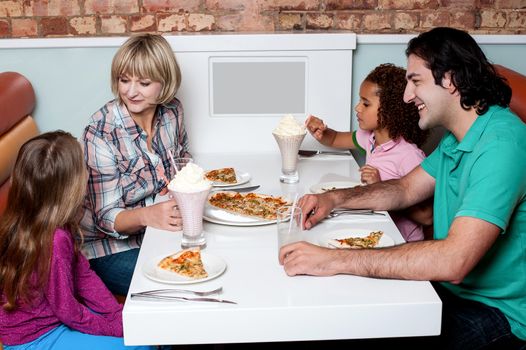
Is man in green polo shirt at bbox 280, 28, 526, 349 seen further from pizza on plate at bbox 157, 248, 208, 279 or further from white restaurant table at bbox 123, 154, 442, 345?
pizza on plate at bbox 157, 248, 208, 279

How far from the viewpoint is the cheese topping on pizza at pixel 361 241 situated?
1738 millimetres

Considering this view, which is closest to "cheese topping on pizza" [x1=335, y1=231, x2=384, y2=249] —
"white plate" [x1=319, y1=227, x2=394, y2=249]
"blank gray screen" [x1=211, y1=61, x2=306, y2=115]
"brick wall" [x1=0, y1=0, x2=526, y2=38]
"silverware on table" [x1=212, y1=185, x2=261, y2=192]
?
"white plate" [x1=319, y1=227, x2=394, y2=249]

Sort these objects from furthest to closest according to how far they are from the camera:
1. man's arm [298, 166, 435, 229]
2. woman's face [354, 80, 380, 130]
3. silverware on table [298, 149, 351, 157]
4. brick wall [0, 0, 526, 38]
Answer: brick wall [0, 0, 526, 38]
silverware on table [298, 149, 351, 157]
woman's face [354, 80, 380, 130]
man's arm [298, 166, 435, 229]

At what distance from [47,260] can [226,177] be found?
0.76 meters

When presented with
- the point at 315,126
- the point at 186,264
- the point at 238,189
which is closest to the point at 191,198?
the point at 186,264

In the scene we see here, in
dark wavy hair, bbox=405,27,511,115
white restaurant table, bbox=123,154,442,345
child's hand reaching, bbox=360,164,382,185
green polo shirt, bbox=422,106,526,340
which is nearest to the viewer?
white restaurant table, bbox=123,154,442,345

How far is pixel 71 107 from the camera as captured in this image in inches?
120

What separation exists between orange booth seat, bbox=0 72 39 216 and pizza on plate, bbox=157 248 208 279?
883 mm

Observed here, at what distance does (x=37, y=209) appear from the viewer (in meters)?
1.77

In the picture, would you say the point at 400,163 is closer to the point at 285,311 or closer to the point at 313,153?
the point at 313,153

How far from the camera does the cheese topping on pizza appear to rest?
1738 millimetres

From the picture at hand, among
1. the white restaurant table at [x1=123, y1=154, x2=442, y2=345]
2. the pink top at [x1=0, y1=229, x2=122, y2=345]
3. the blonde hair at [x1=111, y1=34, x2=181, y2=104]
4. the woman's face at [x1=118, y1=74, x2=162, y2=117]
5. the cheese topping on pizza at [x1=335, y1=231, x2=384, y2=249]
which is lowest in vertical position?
the pink top at [x1=0, y1=229, x2=122, y2=345]

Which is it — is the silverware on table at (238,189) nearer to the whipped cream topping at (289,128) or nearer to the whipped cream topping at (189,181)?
the whipped cream topping at (289,128)

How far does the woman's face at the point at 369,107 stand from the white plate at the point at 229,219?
82 centimetres
